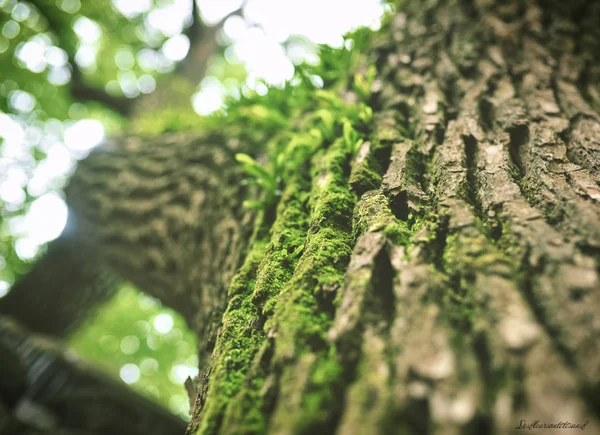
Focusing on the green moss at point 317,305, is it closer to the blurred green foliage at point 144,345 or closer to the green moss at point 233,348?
the green moss at point 233,348

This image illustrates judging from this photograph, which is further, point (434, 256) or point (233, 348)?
point (233, 348)

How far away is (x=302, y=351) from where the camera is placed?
1.04 meters

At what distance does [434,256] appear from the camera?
1.18m

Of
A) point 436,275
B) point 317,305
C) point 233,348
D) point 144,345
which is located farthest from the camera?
point 144,345

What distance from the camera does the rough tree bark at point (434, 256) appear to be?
0.81 m

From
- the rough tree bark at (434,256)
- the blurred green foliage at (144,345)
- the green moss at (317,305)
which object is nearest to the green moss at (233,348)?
the rough tree bark at (434,256)

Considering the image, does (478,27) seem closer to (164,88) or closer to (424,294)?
(424,294)

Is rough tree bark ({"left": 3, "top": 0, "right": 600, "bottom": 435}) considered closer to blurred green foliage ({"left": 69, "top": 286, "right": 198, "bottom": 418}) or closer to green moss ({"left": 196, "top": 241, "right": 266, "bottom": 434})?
green moss ({"left": 196, "top": 241, "right": 266, "bottom": 434})

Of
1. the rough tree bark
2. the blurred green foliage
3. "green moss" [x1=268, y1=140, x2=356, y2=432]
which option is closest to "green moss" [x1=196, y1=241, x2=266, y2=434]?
the rough tree bark

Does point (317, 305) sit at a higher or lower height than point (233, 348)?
higher

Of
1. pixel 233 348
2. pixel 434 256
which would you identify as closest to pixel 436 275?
pixel 434 256

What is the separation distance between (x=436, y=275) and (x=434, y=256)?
11 centimetres

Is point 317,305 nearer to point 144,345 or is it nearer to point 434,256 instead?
point 434,256

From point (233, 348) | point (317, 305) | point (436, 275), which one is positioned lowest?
point (233, 348)
